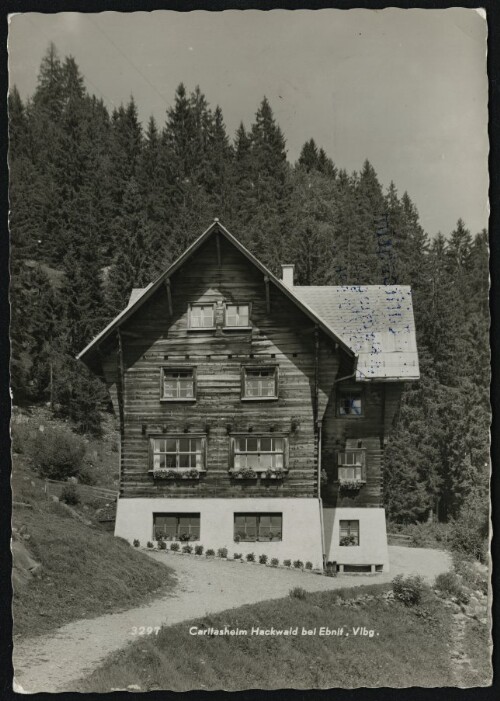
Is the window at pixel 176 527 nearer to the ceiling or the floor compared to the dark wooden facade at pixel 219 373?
nearer to the floor

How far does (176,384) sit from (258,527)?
4935 mm

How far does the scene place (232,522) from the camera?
24.1 m

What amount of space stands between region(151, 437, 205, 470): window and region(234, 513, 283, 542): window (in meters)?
2.05

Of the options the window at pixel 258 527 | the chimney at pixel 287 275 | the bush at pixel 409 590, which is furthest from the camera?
the chimney at pixel 287 275

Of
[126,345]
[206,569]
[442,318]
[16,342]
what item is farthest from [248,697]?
[442,318]

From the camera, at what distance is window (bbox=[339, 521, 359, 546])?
2519 centimetres

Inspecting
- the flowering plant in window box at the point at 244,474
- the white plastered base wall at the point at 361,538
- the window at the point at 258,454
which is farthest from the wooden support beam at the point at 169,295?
the white plastered base wall at the point at 361,538

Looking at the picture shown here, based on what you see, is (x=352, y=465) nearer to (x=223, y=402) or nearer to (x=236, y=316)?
(x=223, y=402)

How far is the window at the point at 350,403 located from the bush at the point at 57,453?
8.44 metres

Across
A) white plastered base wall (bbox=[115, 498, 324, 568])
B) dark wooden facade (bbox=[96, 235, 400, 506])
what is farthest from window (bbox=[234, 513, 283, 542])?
dark wooden facade (bbox=[96, 235, 400, 506])

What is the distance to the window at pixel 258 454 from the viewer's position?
24.6 meters

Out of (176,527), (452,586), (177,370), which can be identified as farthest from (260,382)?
(452,586)

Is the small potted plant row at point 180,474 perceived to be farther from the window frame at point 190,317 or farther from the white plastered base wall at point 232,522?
the window frame at point 190,317

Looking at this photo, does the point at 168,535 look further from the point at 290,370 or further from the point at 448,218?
the point at 448,218
